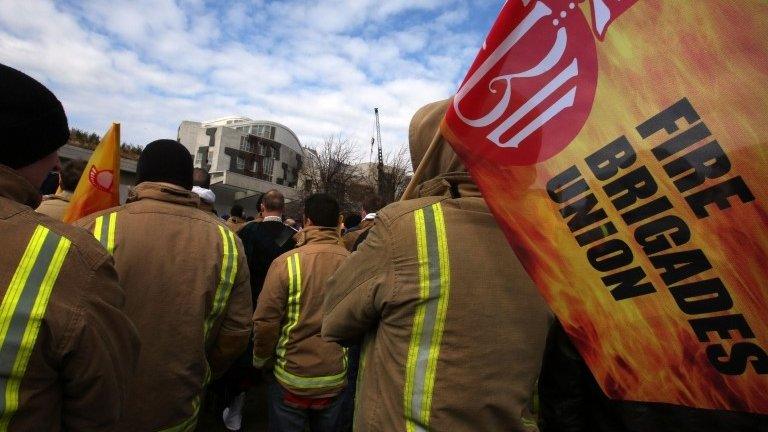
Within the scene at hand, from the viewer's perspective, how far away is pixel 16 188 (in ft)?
4.39

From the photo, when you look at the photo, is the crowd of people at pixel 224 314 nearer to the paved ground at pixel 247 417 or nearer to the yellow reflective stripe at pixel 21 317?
the yellow reflective stripe at pixel 21 317

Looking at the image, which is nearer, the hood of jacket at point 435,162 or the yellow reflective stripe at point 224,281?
the hood of jacket at point 435,162

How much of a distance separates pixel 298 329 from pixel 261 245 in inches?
56.1

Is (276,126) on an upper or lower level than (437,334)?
upper

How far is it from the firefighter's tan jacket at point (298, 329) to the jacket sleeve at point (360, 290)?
1580 mm

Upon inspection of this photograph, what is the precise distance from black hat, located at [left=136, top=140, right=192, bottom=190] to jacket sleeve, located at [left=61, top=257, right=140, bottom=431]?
1.14 metres

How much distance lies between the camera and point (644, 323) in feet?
3.29

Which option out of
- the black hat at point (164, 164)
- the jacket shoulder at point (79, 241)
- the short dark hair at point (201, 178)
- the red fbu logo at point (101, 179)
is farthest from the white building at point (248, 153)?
the jacket shoulder at point (79, 241)

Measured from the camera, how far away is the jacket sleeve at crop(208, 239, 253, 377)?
2.48 metres

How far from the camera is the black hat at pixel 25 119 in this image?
1.28m

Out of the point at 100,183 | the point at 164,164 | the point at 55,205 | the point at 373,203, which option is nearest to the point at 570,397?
the point at 164,164

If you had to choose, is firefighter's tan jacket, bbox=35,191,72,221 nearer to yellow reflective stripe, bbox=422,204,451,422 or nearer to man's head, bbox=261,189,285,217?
man's head, bbox=261,189,285,217

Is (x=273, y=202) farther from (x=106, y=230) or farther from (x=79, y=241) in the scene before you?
(x=79, y=241)

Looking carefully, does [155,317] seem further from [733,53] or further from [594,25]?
[733,53]
